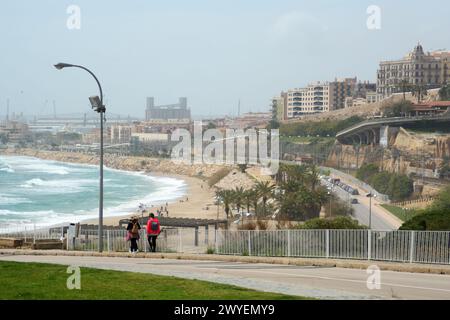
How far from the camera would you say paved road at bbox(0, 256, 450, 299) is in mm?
12328

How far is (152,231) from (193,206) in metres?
58.8

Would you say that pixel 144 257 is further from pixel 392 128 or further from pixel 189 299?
pixel 392 128

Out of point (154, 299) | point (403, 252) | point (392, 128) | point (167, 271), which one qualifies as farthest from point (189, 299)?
point (392, 128)

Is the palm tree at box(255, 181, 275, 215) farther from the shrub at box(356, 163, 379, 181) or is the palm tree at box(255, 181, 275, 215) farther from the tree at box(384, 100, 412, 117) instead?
the tree at box(384, 100, 412, 117)

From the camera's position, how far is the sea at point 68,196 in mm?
69000

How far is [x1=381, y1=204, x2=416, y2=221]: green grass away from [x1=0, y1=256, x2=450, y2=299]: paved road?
39.0 meters

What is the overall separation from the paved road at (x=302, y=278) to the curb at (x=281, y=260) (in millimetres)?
289

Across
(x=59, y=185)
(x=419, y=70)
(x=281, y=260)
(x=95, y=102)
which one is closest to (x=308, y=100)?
(x=419, y=70)

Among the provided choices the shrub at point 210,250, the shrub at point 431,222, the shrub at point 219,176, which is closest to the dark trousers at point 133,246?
the shrub at point 210,250

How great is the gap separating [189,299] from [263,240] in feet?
27.7

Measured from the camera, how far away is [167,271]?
50.7ft

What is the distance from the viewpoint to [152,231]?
65.3ft

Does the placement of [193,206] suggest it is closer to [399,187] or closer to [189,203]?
[189,203]

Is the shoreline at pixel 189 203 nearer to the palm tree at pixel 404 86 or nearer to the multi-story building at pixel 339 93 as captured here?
the palm tree at pixel 404 86
